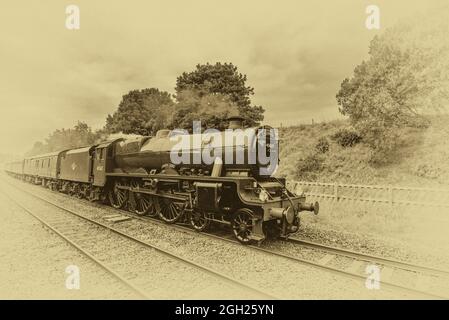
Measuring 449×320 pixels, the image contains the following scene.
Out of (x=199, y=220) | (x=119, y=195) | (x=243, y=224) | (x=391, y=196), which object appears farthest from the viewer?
(x=119, y=195)

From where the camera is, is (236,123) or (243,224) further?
(236,123)

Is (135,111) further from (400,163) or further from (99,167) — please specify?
(400,163)

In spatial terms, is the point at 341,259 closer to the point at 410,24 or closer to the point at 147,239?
the point at 147,239

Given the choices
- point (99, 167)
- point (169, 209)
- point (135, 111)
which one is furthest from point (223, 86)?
point (135, 111)

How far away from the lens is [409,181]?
13672mm

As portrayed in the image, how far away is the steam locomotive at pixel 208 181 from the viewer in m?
7.30

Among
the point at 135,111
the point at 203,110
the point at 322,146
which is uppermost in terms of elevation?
the point at 135,111

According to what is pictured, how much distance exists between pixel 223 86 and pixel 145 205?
13.6 metres

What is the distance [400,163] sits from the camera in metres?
15.1

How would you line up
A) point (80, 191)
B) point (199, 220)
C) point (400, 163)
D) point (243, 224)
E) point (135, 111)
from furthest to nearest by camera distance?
1. point (135, 111)
2. point (80, 191)
3. point (400, 163)
4. point (199, 220)
5. point (243, 224)

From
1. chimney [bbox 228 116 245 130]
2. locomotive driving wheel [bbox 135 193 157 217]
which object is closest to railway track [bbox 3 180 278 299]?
locomotive driving wheel [bbox 135 193 157 217]

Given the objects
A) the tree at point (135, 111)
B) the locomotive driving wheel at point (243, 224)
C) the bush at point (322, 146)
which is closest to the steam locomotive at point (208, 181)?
the locomotive driving wheel at point (243, 224)
